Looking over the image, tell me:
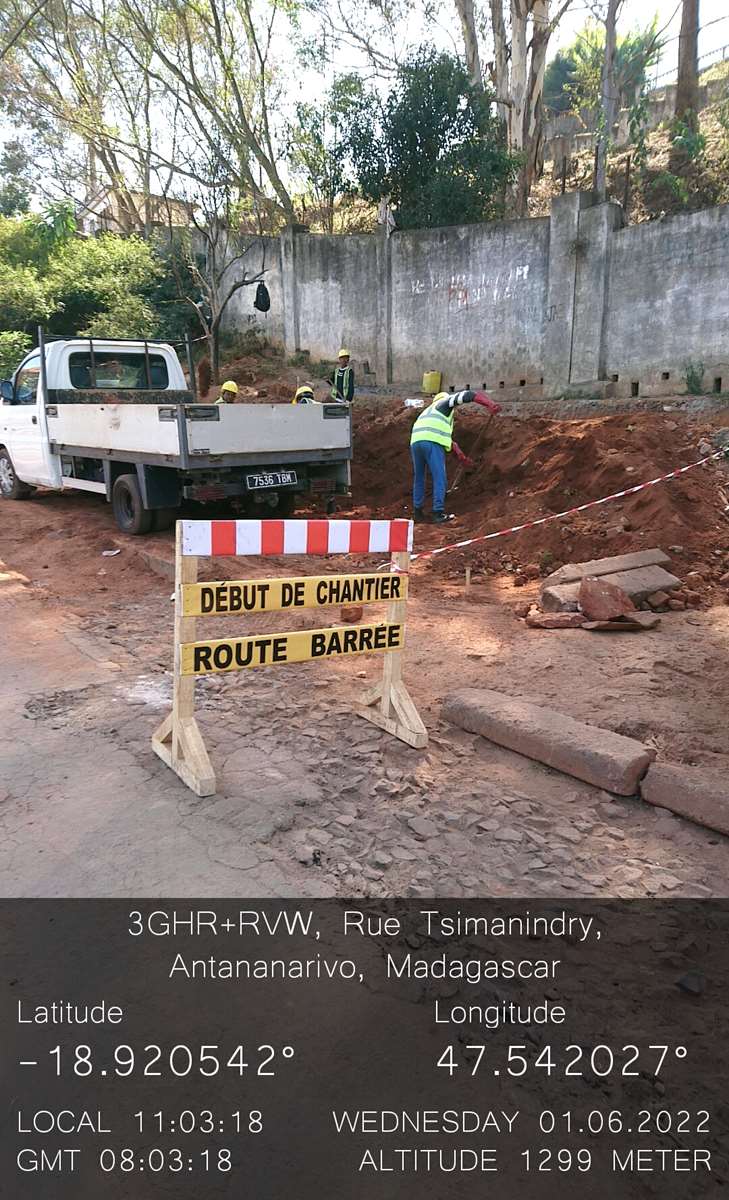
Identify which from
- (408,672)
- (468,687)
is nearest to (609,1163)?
(468,687)

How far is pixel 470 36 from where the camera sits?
18438 mm

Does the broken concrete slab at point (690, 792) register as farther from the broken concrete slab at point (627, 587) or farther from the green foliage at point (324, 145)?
the green foliage at point (324, 145)

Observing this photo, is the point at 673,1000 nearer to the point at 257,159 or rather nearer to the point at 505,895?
the point at 505,895

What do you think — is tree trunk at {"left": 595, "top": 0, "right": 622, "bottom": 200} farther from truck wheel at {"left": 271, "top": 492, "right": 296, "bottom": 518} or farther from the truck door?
the truck door

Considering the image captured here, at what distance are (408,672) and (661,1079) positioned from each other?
328cm

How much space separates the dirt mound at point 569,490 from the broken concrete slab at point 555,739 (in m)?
3.29

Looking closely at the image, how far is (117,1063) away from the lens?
6.83 feet

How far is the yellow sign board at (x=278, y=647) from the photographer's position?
357 cm

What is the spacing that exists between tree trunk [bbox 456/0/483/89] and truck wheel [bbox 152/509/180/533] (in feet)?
50.3

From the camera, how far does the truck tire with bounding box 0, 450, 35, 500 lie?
11266mm

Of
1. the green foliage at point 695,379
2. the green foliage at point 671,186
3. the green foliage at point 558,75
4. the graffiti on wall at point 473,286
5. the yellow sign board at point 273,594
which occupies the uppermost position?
the green foliage at point 558,75

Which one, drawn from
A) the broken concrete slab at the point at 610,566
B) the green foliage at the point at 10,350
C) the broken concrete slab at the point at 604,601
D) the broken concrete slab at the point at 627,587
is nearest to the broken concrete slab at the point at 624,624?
the broken concrete slab at the point at 604,601

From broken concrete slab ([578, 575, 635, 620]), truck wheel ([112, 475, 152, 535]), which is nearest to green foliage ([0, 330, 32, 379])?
truck wheel ([112, 475, 152, 535])

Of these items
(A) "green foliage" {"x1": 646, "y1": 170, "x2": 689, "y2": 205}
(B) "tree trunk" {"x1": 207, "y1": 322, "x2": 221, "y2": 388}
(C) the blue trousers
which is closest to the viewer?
(C) the blue trousers
